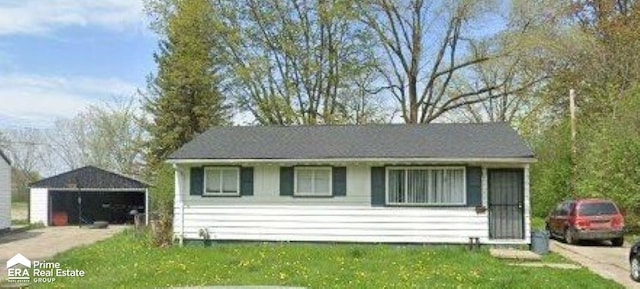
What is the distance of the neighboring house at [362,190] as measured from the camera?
20.4m

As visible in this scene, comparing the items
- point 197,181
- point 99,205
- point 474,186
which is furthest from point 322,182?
point 99,205

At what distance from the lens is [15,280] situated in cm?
1535

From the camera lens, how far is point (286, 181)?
2134 cm

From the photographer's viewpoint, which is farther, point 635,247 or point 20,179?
point 20,179

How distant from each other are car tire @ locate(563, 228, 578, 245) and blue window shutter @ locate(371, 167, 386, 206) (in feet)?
24.6

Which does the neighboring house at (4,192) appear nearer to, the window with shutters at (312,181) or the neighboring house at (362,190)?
the neighboring house at (362,190)

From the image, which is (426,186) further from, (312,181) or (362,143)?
(312,181)

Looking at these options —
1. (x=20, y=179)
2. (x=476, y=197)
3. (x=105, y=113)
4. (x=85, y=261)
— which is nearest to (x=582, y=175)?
(x=476, y=197)

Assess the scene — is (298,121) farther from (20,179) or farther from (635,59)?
(20,179)

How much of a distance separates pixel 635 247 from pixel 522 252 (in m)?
3.91

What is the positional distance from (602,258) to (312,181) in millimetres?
8284

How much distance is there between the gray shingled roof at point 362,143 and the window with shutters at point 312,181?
51cm

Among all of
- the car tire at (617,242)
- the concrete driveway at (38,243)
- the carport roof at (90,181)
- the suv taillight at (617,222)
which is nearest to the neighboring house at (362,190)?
the suv taillight at (617,222)

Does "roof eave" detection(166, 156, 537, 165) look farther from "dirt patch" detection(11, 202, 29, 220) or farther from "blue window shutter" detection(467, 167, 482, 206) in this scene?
"dirt patch" detection(11, 202, 29, 220)
